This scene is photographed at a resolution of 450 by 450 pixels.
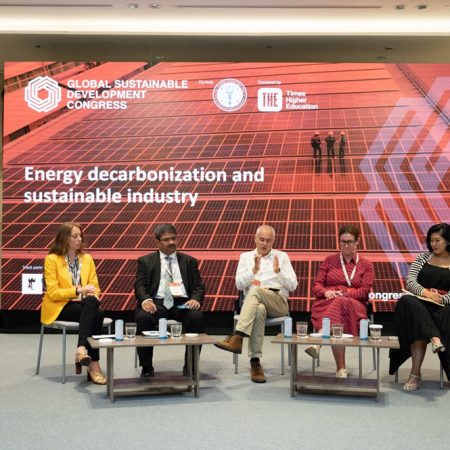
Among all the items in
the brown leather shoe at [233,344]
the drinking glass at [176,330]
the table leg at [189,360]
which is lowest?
the table leg at [189,360]

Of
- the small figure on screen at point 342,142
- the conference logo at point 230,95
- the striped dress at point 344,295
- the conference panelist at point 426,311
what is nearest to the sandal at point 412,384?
the conference panelist at point 426,311

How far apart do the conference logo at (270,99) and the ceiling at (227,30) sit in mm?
700

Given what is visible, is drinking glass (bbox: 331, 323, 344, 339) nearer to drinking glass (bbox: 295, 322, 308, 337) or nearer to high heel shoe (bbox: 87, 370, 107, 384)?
drinking glass (bbox: 295, 322, 308, 337)

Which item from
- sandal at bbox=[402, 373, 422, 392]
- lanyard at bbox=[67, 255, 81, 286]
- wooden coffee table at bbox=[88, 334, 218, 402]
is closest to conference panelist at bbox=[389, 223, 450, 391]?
sandal at bbox=[402, 373, 422, 392]

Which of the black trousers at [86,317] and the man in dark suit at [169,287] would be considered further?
the man in dark suit at [169,287]

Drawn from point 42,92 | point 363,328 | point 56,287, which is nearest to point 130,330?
point 56,287

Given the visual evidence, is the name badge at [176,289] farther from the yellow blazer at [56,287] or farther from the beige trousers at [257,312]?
the yellow blazer at [56,287]

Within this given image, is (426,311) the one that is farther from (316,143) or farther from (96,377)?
(316,143)

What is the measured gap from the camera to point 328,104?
22.6 ft

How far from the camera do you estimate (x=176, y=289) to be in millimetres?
4930

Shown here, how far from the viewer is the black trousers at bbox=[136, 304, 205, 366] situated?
456 cm

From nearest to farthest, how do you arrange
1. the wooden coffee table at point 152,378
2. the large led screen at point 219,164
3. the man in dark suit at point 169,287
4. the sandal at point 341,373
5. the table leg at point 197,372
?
1. the wooden coffee table at point 152,378
2. the table leg at point 197,372
3. the sandal at point 341,373
4. the man in dark suit at point 169,287
5. the large led screen at point 219,164

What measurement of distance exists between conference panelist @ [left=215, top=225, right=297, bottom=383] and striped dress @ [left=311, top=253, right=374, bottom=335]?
0.74 feet

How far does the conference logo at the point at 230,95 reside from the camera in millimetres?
6902
